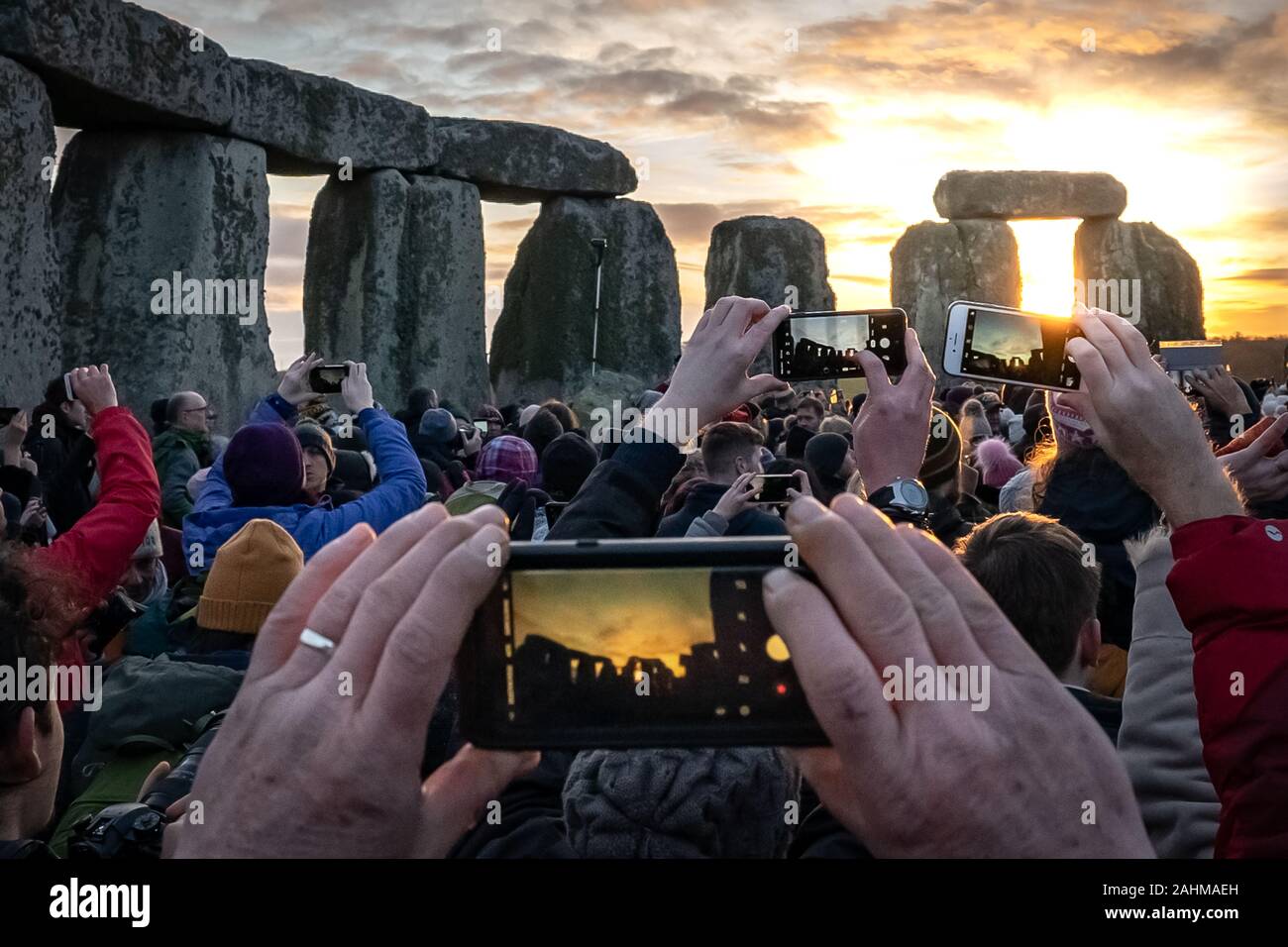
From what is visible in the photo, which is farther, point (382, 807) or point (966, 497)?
point (966, 497)

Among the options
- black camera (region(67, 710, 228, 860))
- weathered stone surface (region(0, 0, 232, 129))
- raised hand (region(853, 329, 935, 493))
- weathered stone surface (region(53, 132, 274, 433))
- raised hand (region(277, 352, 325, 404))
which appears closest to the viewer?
black camera (region(67, 710, 228, 860))

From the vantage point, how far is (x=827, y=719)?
80 cm

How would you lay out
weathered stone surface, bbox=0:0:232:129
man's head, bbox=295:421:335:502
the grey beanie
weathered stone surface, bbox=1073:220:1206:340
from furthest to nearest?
weathered stone surface, bbox=1073:220:1206:340, weathered stone surface, bbox=0:0:232:129, man's head, bbox=295:421:335:502, the grey beanie

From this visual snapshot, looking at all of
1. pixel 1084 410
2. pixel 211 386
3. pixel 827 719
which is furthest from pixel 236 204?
pixel 827 719

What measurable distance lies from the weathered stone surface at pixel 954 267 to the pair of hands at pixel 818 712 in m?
22.2

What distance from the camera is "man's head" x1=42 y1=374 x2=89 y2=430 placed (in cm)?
585

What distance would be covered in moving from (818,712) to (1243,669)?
75 centimetres

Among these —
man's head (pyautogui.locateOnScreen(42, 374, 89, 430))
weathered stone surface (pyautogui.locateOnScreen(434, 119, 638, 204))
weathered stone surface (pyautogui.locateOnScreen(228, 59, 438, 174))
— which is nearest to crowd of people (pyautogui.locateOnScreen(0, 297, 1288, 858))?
man's head (pyautogui.locateOnScreen(42, 374, 89, 430))

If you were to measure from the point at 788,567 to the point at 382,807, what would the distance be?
315mm

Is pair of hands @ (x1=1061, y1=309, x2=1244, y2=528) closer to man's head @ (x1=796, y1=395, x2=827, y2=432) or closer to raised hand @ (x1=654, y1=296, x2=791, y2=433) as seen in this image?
raised hand @ (x1=654, y1=296, x2=791, y2=433)

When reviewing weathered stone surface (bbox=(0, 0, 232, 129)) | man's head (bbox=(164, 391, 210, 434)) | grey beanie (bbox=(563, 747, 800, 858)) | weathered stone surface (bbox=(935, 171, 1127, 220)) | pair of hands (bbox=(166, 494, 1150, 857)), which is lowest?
grey beanie (bbox=(563, 747, 800, 858))

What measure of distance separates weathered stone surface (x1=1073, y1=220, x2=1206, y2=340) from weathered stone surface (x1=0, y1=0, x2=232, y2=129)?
16.8 m

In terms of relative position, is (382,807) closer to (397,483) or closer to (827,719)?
(827,719)

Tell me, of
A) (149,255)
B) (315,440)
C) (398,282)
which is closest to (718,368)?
(315,440)
